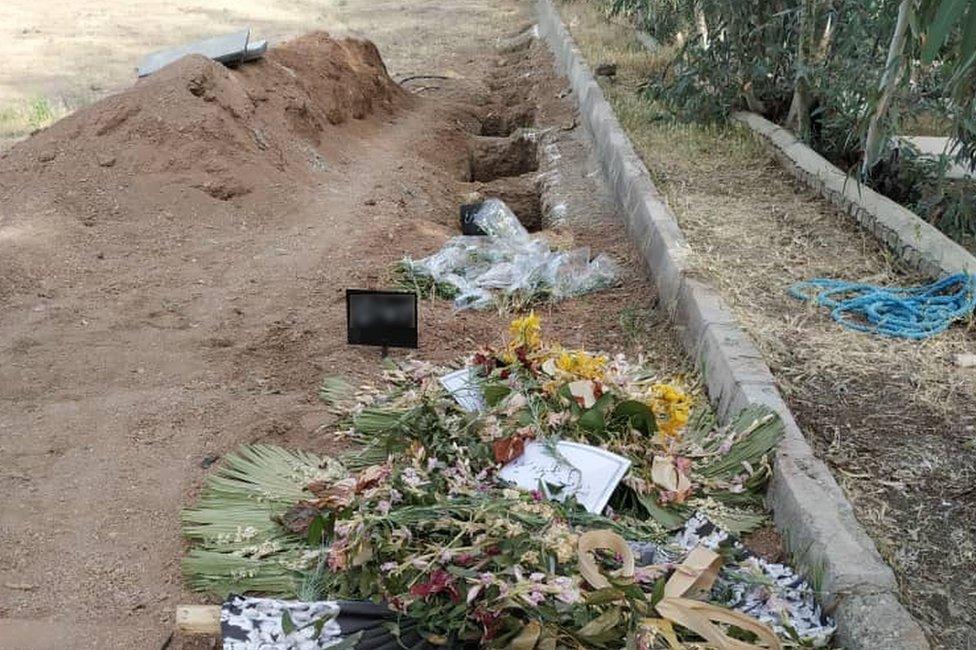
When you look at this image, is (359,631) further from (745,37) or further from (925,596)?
(745,37)

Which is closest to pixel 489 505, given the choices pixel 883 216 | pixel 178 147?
pixel 883 216

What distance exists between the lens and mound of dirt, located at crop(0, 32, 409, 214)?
613 centimetres

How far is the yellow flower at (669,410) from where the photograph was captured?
312 cm

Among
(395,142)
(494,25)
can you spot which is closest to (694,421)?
(395,142)

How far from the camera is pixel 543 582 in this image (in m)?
2.26

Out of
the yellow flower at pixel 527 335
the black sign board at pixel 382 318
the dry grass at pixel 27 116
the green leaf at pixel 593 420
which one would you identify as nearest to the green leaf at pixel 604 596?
the green leaf at pixel 593 420

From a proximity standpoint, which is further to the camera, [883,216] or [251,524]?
[883,216]

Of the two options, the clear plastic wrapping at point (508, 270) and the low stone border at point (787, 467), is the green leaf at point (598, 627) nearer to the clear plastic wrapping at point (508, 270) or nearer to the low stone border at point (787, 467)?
the low stone border at point (787, 467)

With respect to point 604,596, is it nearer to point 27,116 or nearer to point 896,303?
point 896,303

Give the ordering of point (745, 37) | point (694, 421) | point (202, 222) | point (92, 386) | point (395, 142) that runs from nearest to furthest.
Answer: point (694, 421), point (92, 386), point (202, 222), point (745, 37), point (395, 142)

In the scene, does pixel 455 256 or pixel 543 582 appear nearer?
A: pixel 543 582

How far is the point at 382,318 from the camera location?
13.0 ft

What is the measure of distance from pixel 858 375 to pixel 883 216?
1.74m

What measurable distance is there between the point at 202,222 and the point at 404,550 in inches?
161
